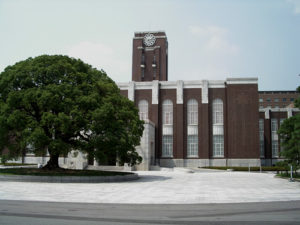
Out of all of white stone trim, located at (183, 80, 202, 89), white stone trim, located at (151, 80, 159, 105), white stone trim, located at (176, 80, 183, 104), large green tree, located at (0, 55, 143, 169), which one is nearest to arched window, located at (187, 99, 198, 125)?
white stone trim, located at (176, 80, 183, 104)

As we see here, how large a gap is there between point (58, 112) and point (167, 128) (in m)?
24.5

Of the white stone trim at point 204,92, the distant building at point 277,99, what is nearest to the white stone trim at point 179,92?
the white stone trim at point 204,92

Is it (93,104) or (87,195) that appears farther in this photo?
(93,104)

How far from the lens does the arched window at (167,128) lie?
43750 mm

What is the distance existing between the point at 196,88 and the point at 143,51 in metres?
15.7

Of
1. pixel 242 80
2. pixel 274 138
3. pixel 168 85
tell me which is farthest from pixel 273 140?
pixel 168 85

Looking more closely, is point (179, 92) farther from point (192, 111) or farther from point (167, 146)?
point (167, 146)

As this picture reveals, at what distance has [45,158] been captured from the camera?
45.0 meters

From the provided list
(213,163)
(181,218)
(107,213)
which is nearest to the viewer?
(181,218)

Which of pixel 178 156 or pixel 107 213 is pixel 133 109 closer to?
pixel 107 213

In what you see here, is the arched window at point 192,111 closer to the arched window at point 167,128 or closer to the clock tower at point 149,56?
the arched window at point 167,128

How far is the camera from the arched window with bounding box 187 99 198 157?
43.3 meters

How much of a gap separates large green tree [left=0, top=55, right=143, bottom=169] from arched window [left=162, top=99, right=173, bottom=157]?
21.0 m

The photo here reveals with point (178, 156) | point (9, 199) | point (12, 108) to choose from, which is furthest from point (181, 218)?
point (178, 156)
